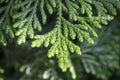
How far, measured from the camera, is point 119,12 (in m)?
2.16

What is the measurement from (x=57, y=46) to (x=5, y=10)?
0.45m

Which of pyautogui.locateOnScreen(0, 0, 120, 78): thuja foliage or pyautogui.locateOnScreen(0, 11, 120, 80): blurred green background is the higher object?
pyautogui.locateOnScreen(0, 0, 120, 78): thuja foliage

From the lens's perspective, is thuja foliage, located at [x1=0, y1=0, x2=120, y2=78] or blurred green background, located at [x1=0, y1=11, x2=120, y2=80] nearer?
thuja foliage, located at [x1=0, y1=0, x2=120, y2=78]

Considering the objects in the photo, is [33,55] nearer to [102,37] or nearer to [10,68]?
[10,68]

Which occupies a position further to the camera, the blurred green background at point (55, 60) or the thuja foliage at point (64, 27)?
the blurred green background at point (55, 60)

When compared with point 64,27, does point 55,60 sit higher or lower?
lower

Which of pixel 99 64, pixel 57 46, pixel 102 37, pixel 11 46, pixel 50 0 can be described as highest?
pixel 50 0

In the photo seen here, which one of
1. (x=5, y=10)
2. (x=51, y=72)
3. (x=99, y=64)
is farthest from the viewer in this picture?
(x=99, y=64)

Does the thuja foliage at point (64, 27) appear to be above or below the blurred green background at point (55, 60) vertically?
above

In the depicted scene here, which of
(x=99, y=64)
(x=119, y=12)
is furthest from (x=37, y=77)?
(x=119, y=12)

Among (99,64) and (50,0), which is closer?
(50,0)

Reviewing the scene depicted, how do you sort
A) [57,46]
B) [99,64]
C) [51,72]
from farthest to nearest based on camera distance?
[99,64]
[51,72]
[57,46]

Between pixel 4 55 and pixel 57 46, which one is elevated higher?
pixel 57 46

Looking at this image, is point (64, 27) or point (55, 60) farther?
point (55, 60)
